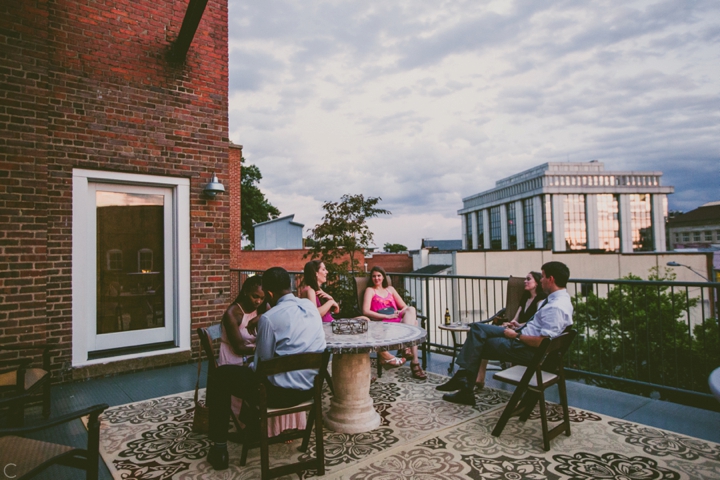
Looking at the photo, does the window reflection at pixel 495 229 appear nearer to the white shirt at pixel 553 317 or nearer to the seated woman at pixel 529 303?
the seated woman at pixel 529 303

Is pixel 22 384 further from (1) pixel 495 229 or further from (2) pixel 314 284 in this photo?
(1) pixel 495 229

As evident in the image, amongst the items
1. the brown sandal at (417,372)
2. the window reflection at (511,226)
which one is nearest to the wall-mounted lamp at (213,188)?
the brown sandal at (417,372)

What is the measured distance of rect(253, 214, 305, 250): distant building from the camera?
25.5 meters

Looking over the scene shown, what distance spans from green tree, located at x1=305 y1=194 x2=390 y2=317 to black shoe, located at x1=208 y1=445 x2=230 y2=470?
12.5ft

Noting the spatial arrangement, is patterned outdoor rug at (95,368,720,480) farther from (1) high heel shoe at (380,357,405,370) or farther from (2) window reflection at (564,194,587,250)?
(2) window reflection at (564,194,587,250)

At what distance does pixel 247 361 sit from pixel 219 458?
0.84m

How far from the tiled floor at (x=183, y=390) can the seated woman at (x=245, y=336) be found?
1.12 metres

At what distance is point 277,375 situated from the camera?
8.83 ft

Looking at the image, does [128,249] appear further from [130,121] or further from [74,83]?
[74,83]

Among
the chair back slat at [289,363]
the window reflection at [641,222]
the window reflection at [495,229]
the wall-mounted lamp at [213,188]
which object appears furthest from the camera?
the window reflection at [495,229]

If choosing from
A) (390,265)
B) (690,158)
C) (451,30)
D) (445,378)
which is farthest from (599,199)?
(445,378)

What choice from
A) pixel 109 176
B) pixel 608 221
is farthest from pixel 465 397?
pixel 608 221

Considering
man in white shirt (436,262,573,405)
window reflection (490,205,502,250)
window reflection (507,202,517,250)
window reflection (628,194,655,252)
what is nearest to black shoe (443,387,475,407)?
man in white shirt (436,262,573,405)

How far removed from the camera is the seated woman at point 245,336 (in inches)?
124
